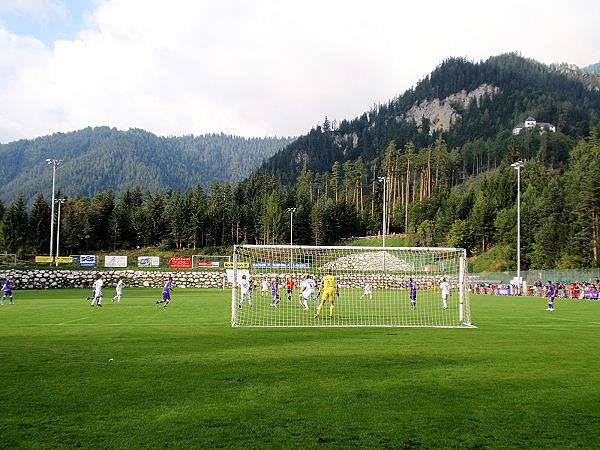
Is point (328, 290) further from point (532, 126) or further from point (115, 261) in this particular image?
point (532, 126)

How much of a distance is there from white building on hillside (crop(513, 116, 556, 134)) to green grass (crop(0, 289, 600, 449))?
17967cm

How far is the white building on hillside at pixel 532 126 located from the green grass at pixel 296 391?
589ft

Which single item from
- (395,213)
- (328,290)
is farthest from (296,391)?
(395,213)

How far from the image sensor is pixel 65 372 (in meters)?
10.6

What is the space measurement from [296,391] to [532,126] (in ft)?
640

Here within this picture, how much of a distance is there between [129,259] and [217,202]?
5909cm

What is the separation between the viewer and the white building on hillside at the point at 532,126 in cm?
17845

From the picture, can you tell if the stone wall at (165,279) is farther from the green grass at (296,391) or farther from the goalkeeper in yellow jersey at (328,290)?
the green grass at (296,391)

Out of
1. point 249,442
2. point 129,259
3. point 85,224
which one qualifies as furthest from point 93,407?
point 85,224

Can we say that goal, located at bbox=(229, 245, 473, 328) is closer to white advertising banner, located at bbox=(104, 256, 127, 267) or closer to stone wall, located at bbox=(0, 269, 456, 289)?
stone wall, located at bbox=(0, 269, 456, 289)

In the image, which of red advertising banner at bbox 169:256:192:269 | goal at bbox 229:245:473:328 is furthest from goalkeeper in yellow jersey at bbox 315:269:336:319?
red advertising banner at bbox 169:256:192:269

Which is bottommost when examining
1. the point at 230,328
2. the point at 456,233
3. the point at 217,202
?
the point at 230,328

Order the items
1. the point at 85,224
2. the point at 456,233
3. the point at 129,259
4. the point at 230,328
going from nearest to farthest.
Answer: the point at 230,328 → the point at 129,259 → the point at 456,233 → the point at 85,224

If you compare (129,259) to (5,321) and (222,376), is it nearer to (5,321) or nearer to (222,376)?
(5,321)
